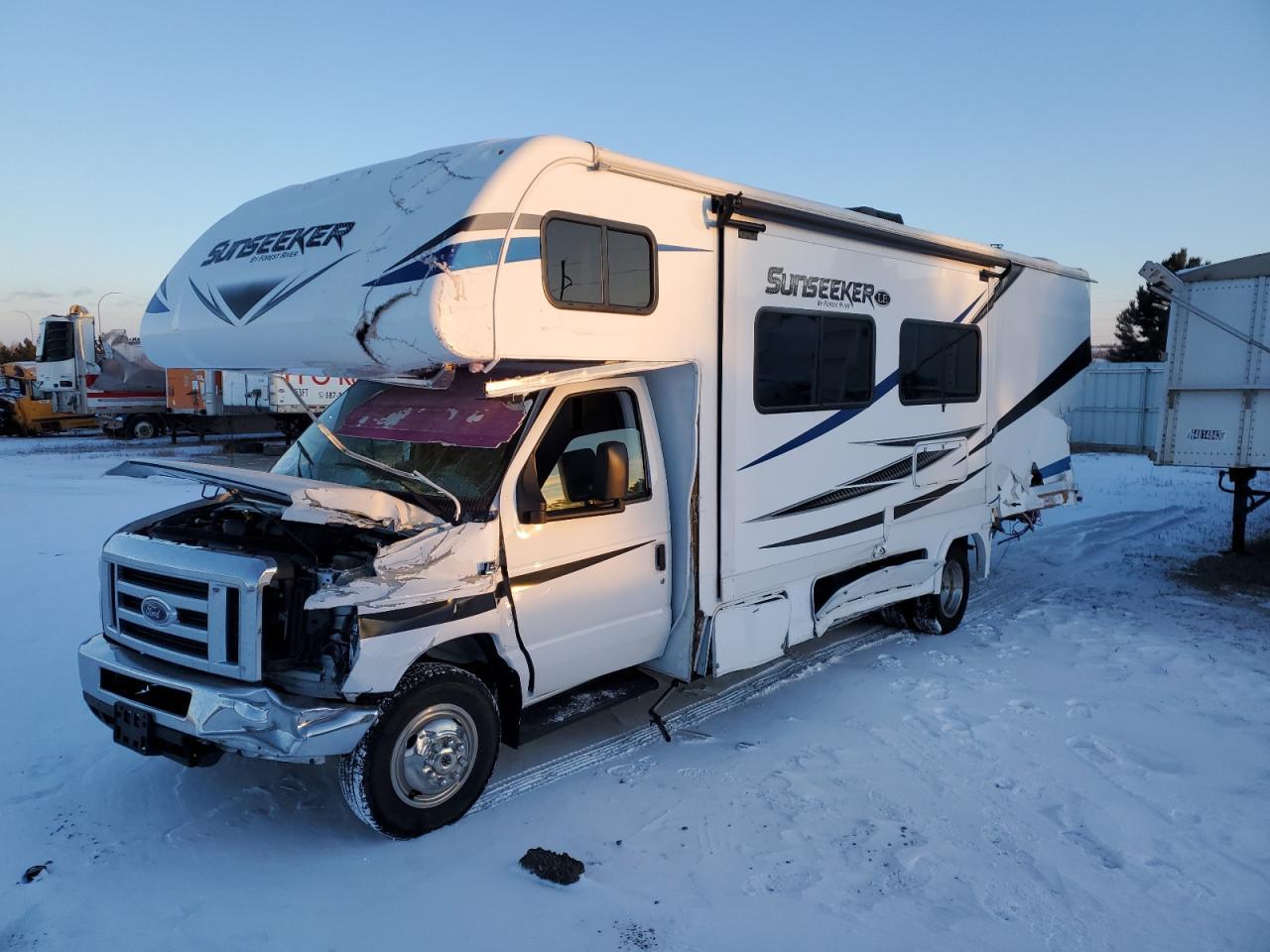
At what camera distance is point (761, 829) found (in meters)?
4.37

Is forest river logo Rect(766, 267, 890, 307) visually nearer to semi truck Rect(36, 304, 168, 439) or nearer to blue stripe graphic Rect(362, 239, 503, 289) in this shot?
blue stripe graphic Rect(362, 239, 503, 289)

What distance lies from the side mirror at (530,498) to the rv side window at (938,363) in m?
3.48

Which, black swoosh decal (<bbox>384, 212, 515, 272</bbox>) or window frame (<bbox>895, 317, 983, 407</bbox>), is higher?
black swoosh decal (<bbox>384, 212, 515, 272</bbox>)

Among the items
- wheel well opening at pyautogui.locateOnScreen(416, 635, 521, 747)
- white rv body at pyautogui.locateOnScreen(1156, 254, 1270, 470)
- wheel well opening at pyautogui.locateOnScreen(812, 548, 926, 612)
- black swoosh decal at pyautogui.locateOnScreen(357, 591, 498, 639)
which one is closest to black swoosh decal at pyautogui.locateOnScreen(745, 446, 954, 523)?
wheel well opening at pyautogui.locateOnScreen(812, 548, 926, 612)

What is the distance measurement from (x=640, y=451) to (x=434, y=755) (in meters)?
1.99

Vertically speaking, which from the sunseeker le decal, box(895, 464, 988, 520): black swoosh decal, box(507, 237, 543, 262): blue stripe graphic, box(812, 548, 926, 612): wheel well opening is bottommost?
box(812, 548, 926, 612): wheel well opening

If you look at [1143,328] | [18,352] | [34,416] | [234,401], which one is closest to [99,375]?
[34,416]

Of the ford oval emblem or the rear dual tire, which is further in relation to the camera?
the rear dual tire

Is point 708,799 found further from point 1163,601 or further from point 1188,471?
point 1188,471

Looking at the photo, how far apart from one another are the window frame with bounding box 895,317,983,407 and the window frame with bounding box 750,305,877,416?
374 mm

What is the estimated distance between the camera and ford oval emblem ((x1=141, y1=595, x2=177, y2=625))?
13.6 feet

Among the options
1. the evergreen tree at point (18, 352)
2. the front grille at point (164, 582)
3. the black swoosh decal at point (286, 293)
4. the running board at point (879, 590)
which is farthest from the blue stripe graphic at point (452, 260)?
the evergreen tree at point (18, 352)

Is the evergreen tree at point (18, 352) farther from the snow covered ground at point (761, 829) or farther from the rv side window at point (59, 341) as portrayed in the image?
the snow covered ground at point (761, 829)

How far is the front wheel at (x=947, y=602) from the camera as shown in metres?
7.65
